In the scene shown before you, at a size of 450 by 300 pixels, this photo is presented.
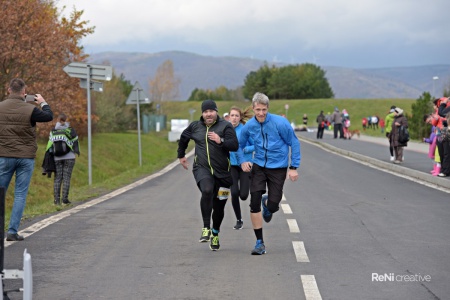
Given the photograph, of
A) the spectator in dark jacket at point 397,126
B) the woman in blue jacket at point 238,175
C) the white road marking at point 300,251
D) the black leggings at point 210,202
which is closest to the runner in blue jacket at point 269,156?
the white road marking at point 300,251

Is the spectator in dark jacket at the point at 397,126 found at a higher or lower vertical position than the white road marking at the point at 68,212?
higher

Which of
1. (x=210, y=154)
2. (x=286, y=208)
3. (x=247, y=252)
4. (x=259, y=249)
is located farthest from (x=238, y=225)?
(x=286, y=208)

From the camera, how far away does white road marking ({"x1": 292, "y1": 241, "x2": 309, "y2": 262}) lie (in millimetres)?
8160

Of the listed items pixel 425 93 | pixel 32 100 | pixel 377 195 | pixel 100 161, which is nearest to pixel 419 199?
pixel 377 195

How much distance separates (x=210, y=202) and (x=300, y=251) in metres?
1.23

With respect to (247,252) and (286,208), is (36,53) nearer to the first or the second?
(286,208)

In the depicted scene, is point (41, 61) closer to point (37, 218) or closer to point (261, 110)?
point (37, 218)

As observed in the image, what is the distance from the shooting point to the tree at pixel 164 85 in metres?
114

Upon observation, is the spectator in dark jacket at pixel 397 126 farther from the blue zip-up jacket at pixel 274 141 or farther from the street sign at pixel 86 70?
the blue zip-up jacket at pixel 274 141

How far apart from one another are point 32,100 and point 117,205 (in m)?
4.57

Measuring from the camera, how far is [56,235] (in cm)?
995

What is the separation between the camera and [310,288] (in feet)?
22.0

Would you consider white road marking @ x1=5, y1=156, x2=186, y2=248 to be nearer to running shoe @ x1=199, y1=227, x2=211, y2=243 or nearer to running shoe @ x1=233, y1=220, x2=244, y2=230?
running shoe @ x1=199, y1=227, x2=211, y2=243

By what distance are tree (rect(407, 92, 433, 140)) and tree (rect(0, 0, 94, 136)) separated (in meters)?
21.1
